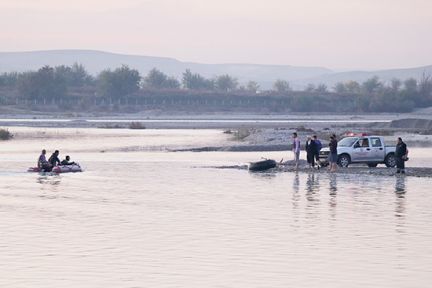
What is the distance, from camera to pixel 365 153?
47.8m

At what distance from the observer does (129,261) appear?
70.7 ft

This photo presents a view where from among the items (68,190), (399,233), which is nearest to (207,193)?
(68,190)

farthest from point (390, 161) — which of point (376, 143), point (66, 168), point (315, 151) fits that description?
point (66, 168)

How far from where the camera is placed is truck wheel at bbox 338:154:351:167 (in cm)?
4781

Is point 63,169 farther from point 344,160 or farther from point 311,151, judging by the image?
point 344,160

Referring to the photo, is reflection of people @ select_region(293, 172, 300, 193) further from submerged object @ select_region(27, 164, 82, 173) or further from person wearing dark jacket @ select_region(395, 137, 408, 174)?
submerged object @ select_region(27, 164, 82, 173)

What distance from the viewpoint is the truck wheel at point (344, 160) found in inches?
1882

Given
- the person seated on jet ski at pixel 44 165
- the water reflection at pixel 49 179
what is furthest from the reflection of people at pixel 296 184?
the person seated on jet ski at pixel 44 165

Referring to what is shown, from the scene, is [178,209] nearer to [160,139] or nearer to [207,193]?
[207,193]

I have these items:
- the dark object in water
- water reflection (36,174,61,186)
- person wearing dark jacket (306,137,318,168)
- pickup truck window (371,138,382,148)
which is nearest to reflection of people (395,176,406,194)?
person wearing dark jacket (306,137,318,168)

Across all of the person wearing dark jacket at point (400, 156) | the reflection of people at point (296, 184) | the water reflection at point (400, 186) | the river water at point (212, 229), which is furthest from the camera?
the person wearing dark jacket at point (400, 156)

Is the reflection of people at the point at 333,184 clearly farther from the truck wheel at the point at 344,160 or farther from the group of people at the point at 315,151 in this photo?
the truck wheel at the point at 344,160

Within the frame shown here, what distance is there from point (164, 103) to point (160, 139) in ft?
349

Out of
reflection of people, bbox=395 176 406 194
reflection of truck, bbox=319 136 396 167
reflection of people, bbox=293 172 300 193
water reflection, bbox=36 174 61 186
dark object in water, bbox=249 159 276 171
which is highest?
reflection of truck, bbox=319 136 396 167
